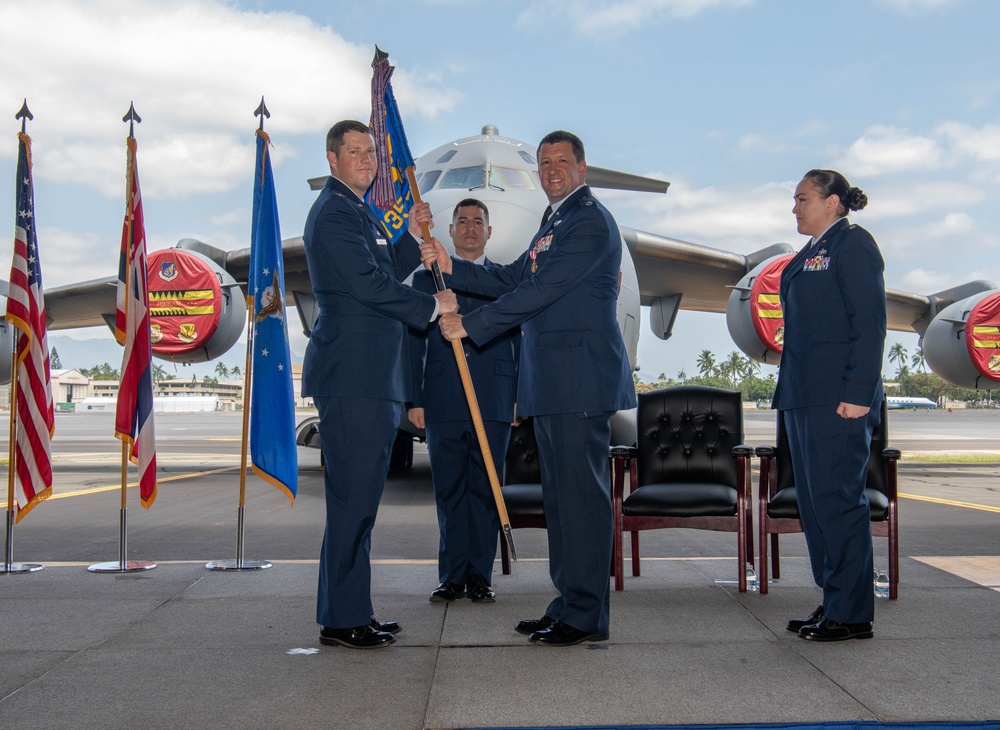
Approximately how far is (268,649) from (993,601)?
320cm

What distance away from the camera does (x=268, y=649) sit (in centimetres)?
321

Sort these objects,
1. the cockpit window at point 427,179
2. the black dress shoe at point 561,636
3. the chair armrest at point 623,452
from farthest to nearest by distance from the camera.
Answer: the cockpit window at point 427,179 → the chair armrest at point 623,452 → the black dress shoe at point 561,636

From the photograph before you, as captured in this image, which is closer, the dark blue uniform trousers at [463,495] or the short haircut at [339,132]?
the short haircut at [339,132]

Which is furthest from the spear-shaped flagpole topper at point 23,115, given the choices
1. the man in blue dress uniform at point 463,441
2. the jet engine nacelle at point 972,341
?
the jet engine nacelle at point 972,341

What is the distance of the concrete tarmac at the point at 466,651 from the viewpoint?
98.7 inches

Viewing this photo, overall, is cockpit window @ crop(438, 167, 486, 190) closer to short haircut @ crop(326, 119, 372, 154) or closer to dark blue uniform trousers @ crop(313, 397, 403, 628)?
short haircut @ crop(326, 119, 372, 154)

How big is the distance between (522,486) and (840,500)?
6.03ft

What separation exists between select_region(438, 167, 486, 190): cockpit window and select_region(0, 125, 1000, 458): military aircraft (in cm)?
1

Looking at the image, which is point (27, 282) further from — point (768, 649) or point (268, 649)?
point (768, 649)

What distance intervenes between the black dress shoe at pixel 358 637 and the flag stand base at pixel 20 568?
250cm

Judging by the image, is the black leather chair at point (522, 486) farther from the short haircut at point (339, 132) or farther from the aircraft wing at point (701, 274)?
the aircraft wing at point (701, 274)

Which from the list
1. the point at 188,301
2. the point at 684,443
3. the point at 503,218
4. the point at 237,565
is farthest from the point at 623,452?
the point at 188,301

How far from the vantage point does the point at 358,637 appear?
130 inches

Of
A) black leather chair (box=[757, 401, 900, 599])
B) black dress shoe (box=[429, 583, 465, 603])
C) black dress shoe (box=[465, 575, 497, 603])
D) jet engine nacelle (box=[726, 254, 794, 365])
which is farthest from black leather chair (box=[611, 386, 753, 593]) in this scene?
jet engine nacelle (box=[726, 254, 794, 365])
